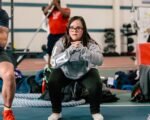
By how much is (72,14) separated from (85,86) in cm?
935

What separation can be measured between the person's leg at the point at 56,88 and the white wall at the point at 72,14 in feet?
26.8

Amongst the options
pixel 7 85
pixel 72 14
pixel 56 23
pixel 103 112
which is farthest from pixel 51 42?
pixel 72 14

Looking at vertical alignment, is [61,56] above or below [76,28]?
below

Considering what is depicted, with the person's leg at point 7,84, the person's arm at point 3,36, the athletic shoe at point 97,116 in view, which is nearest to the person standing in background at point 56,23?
the person's arm at point 3,36

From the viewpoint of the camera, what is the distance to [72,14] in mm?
11930

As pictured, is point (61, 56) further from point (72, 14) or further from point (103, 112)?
point (72, 14)

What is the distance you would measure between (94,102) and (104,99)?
103cm

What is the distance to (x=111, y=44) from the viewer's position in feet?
39.9

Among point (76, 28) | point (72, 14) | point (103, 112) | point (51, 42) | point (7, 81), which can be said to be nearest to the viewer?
point (7, 81)

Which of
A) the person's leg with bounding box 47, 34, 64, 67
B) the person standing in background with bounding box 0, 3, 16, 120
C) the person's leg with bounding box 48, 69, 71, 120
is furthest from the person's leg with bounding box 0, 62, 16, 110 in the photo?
the person's leg with bounding box 47, 34, 64, 67

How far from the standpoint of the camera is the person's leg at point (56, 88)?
2.69 metres

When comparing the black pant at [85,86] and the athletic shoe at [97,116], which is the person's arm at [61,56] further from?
the athletic shoe at [97,116]

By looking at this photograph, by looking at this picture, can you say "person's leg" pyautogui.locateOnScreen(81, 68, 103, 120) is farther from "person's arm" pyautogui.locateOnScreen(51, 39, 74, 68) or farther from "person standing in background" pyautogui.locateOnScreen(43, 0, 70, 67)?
"person standing in background" pyautogui.locateOnScreen(43, 0, 70, 67)

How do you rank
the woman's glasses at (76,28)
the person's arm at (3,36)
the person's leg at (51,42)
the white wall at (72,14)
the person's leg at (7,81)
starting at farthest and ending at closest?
1. the white wall at (72,14)
2. the person's leg at (51,42)
3. the woman's glasses at (76,28)
4. the person's arm at (3,36)
5. the person's leg at (7,81)
